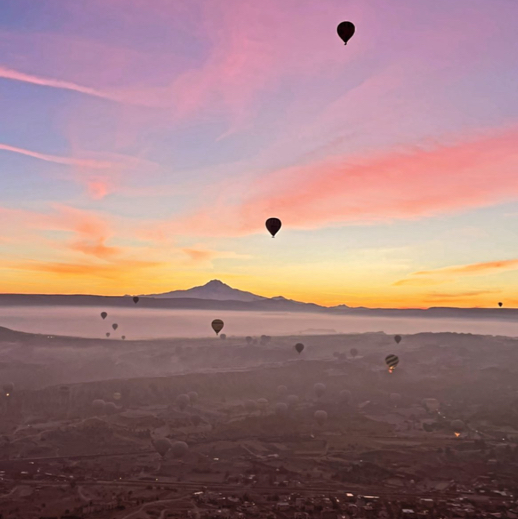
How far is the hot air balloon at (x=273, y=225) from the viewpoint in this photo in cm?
9838

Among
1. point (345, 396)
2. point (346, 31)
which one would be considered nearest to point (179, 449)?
point (345, 396)

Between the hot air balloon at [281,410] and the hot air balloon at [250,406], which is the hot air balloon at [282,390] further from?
the hot air balloon at [281,410]

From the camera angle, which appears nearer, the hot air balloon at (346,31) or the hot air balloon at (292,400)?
the hot air balloon at (346,31)

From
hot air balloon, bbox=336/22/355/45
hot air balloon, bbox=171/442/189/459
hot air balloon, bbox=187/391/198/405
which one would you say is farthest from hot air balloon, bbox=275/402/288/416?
hot air balloon, bbox=336/22/355/45

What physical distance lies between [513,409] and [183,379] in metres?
99.3

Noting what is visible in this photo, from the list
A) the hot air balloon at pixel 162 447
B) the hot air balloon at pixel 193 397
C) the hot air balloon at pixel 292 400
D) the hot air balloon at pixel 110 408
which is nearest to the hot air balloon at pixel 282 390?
the hot air balloon at pixel 292 400

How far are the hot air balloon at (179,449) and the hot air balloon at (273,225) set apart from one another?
44011 millimetres

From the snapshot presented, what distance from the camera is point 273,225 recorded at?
326ft

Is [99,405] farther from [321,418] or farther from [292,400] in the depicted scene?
[321,418]

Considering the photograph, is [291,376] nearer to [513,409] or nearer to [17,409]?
[513,409]

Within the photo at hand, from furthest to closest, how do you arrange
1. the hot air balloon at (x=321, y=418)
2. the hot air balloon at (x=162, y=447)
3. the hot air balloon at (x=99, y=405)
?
1. the hot air balloon at (x=99, y=405)
2. the hot air balloon at (x=321, y=418)
3. the hot air balloon at (x=162, y=447)

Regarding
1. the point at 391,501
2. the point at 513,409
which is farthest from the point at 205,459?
the point at 513,409

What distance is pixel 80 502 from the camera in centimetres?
7319

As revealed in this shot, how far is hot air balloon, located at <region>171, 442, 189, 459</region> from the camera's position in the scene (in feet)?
326
